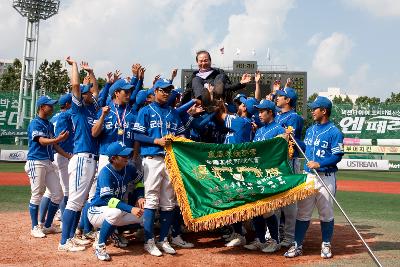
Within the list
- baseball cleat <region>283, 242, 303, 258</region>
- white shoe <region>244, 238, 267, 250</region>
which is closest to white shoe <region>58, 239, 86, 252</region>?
white shoe <region>244, 238, 267, 250</region>

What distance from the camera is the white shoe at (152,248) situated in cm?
557

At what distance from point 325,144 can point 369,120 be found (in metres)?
29.8

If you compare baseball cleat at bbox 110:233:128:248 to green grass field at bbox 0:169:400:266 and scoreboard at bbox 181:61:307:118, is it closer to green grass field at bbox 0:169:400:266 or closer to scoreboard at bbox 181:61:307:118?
green grass field at bbox 0:169:400:266

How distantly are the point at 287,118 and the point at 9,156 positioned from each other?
19024 millimetres

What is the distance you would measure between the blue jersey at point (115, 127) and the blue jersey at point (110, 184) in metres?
0.45

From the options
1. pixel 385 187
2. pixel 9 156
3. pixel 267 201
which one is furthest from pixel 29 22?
pixel 267 201

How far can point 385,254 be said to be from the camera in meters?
5.88

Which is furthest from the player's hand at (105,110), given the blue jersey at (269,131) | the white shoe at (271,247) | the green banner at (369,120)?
the green banner at (369,120)

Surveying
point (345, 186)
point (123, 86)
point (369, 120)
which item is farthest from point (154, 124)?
point (369, 120)

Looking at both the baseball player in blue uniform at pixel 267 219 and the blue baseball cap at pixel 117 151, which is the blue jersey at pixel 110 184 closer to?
the blue baseball cap at pixel 117 151

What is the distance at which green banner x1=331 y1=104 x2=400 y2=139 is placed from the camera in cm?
3288

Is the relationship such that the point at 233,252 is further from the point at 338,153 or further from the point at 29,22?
the point at 29,22

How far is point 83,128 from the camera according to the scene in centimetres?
592

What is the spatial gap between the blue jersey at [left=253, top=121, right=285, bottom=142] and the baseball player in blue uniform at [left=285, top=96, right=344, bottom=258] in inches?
18.4
